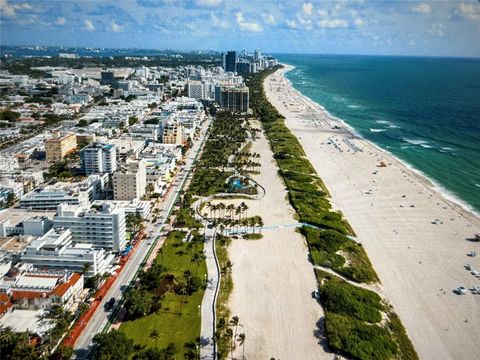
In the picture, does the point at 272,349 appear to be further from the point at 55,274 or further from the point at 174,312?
the point at 55,274

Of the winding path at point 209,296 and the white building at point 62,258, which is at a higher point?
the white building at point 62,258

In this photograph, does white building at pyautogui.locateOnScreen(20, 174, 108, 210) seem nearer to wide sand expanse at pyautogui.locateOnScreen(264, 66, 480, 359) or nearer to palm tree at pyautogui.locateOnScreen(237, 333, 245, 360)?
palm tree at pyautogui.locateOnScreen(237, 333, 245, 360)

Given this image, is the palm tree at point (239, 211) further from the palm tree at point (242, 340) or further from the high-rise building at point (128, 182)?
the palm tree at point (242, 340)

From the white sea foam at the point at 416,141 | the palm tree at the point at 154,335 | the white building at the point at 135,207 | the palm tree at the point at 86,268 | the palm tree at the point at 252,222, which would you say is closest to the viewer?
the palm tree at the point at 154,335

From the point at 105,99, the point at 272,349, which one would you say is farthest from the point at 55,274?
the point at 105,99

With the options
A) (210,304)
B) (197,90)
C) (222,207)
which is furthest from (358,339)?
(197,90)

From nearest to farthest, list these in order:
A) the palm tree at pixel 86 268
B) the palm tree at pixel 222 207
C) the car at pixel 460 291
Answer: the palm tree at pixel 86 268 → the car at pixel 460 291 → the palm tree at pixel 222 207

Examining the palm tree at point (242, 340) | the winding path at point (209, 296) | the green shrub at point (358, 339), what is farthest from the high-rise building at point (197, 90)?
the palm tree at point (242, 340)
